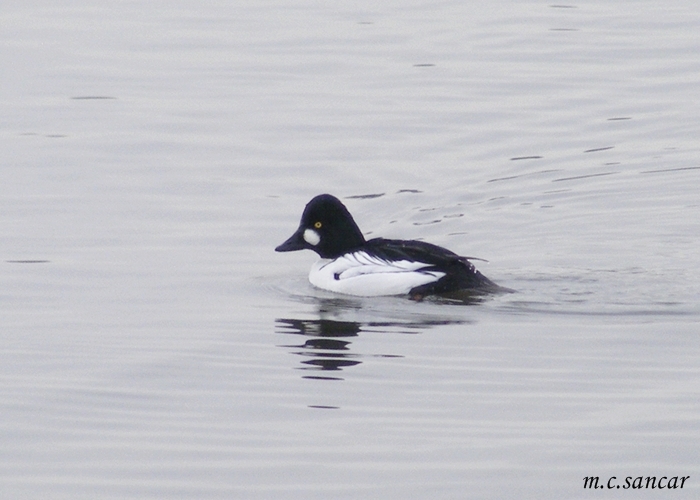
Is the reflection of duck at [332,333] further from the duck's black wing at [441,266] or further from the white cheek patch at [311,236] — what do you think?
the white cheek patch at [311,236]

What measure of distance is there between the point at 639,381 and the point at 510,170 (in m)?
7.01

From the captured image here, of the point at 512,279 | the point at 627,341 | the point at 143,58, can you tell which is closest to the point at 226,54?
the point at 143,58

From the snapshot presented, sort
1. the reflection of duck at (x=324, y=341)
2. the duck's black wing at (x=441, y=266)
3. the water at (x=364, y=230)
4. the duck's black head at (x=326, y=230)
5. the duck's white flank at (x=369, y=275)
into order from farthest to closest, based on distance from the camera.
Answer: the duck's black head at (x=326, y=230) < the duck's white flank at (x=369, y=275) < the duck's black wing at (x=441, y=266) < the reflection of duck at (x=324, y=341) < the water at (x=364, y=230)

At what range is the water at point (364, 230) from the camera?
794 cm

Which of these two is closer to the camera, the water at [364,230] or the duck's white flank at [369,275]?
the water at [364,230]

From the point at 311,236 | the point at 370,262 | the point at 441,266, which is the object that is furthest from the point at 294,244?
the point at 441,266

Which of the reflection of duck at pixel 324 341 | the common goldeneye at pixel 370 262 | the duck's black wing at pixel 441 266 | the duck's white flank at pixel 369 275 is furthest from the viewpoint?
the duck's white flank at pixel 369 275

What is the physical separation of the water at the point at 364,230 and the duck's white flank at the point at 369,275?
147 millimetres

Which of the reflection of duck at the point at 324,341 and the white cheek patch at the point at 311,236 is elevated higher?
the white cheek patch at the point at 311,236

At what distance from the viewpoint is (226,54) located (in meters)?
21.3

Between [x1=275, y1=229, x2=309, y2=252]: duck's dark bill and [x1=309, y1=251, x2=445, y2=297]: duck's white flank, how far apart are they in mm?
253

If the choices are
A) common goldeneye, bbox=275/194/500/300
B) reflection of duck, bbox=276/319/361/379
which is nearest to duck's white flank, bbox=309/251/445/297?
common goldeneye, bbox=275/194/500/300

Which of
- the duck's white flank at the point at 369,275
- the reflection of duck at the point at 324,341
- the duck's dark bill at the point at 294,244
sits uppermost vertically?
the duck's dark bill at the point at 294,244

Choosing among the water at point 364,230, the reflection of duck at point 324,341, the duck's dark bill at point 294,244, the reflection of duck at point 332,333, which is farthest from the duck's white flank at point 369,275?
the reflection of duck at point 324,341
